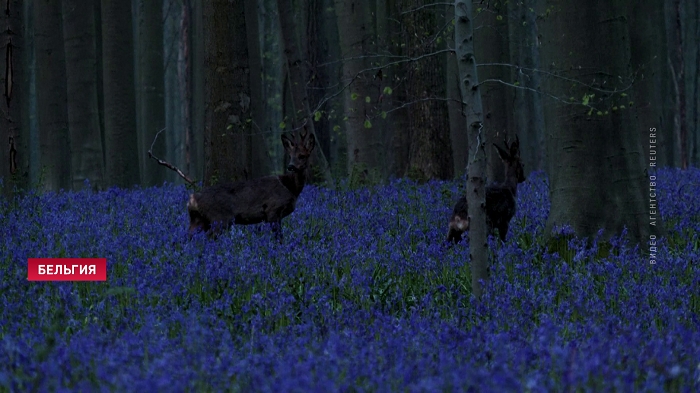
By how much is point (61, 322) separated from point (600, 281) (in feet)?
15.6

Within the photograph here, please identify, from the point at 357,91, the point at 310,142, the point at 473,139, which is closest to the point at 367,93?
the point at 357,91

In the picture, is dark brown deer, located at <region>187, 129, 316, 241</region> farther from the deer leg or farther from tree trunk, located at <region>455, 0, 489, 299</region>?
tree trunk, located at <region>455, 0, 489, 299</region>

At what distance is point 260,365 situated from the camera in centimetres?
385

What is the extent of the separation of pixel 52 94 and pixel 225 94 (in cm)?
569

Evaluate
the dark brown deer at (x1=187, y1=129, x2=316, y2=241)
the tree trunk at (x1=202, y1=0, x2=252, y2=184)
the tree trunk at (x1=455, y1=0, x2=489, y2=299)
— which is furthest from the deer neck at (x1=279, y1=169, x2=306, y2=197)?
the tree trunk at (x1=455, y1=0, x2=489, y2=299)

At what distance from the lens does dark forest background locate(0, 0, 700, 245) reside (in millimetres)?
8312

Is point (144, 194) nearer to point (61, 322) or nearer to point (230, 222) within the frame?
point (230, 222)

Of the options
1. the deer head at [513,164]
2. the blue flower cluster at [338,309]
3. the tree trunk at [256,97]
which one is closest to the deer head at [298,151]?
the blue flower cluster at [338,309]

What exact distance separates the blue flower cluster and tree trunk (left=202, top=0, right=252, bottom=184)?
3.85 feet

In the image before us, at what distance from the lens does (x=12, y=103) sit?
11.1 meters

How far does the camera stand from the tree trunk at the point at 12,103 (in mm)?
10992

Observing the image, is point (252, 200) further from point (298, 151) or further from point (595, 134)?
point (595, 134)

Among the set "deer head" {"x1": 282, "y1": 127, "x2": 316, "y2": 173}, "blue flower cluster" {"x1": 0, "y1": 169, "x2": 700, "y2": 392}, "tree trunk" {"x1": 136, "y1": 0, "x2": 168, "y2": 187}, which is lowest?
"blue flower cluster" {"x1": 0, "y1": 169, "x2": 700, "y2": 392}

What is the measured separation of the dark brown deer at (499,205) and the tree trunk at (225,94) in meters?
3.95
